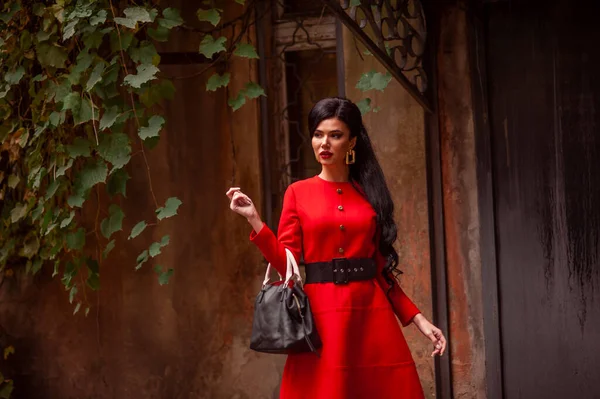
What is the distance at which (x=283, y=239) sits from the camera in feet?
13.8

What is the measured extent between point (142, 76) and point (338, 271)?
1.91 meters

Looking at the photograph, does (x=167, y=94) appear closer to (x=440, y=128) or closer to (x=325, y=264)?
(x=440, y=128)

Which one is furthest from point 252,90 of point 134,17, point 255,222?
point 255,222

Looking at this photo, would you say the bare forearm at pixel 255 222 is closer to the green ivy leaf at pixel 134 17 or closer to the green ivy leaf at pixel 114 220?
the green ivy leaf at pixel 134 17

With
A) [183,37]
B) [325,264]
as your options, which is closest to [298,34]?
[183,37]

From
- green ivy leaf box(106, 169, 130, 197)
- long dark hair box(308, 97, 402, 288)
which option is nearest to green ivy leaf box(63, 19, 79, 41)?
green ivy leaf box(106, 169, 130, 197)

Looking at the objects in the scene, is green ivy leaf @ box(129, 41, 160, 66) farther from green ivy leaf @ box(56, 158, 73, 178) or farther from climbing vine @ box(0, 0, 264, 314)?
green ivy leaf @ box(56, 158, 73, 178)

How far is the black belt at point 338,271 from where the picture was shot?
13.9 feet

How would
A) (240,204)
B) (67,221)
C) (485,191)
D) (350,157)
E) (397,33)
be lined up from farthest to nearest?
(67,221) → (485,191) → (397,33) → (350,157) → (240,204)

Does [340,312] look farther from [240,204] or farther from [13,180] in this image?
[13,180]

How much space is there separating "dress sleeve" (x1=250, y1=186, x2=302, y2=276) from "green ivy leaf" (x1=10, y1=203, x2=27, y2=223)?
116 inches

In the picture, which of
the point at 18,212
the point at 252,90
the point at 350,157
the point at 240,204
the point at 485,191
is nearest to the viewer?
the point at 240,204

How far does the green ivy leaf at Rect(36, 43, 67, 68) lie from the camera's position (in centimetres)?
606

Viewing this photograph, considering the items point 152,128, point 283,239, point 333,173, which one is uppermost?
point 152,128
